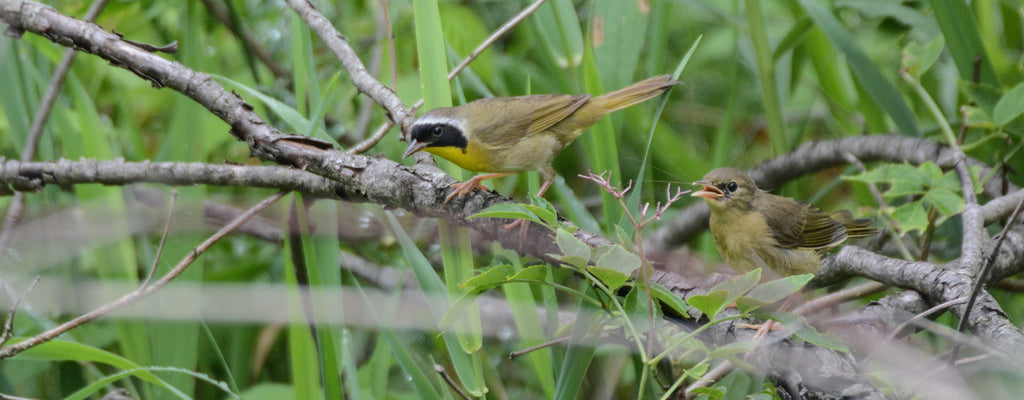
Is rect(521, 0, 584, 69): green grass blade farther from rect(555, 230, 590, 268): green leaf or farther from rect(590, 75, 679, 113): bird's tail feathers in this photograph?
rect(555, 230, 590, 268): green leaf

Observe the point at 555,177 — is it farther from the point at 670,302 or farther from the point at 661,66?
the point at 670,302

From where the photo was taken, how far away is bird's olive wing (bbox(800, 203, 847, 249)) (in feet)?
10.4

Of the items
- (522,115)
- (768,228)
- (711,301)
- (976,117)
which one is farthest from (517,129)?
(711,301)

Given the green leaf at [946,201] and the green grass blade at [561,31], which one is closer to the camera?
the green leaf at [946,201]

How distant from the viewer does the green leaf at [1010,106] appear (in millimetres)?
2580

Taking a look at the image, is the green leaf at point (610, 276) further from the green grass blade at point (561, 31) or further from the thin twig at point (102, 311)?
A: the green grass blade at point (561, 31)

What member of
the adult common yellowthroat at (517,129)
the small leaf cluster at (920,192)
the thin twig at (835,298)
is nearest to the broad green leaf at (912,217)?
the small leaf cluster at (920,192)

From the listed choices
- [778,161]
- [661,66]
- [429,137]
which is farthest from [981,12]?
[429,137]

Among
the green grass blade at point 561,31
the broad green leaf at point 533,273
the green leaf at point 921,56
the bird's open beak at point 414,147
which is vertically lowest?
the broad green leaf at point 533,273

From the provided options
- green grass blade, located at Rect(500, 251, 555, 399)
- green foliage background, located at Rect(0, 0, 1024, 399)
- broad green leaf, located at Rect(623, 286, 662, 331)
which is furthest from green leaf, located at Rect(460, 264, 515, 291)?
green grass blade, located at Rect(500, 251, 555, 399)

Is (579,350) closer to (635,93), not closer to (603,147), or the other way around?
(603,147)

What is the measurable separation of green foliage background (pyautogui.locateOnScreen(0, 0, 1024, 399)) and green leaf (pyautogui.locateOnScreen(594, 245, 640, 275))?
44 centimetres

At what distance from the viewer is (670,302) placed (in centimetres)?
163

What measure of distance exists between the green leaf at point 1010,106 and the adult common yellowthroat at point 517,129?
108 centimetres
